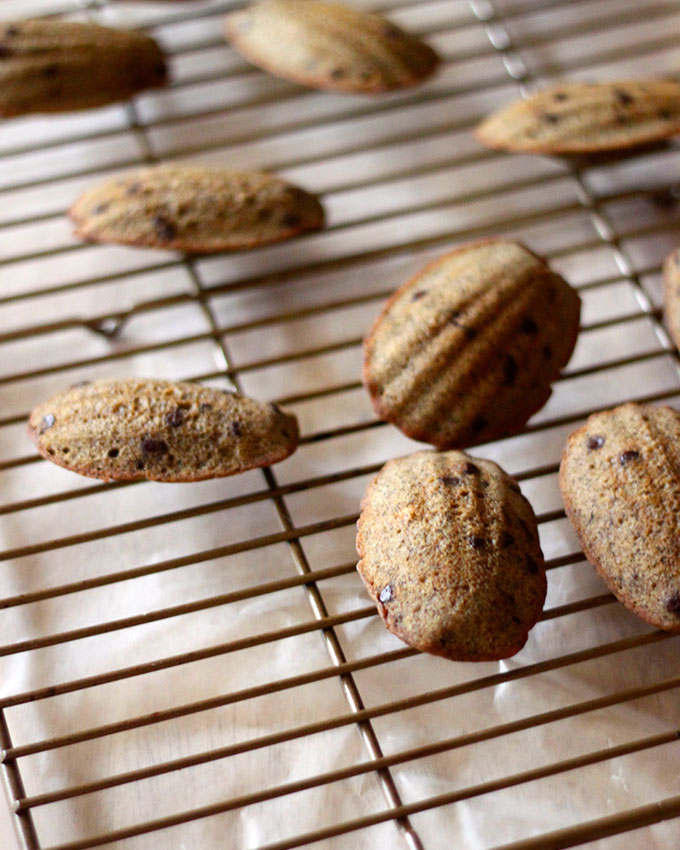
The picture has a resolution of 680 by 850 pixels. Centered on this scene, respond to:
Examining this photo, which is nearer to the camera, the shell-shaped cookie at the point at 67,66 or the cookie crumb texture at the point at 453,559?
the cookie crumb texture at the point at 453,559

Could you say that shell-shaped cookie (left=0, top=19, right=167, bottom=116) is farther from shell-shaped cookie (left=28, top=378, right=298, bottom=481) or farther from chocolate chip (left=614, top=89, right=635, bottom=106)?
chocolate chip (left=614, top=89, right=635, bottom=106)

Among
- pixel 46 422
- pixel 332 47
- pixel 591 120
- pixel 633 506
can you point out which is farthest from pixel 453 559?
pixel 332 47

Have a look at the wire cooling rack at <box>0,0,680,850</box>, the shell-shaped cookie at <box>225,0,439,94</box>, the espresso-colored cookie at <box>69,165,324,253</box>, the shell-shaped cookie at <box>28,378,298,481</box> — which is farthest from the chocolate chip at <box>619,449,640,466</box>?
the shell-shaped cookie at <box>225,0,439,94</box>

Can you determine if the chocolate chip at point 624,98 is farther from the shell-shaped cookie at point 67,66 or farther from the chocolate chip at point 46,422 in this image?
the chocolate chip at point 46,422

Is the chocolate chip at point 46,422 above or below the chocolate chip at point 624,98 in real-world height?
→ below

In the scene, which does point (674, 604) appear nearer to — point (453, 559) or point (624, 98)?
point (453, 559)

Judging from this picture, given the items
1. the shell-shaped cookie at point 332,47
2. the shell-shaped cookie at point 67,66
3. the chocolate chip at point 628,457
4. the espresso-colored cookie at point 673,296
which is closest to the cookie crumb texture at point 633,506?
the chocolate chip at point 628,457
